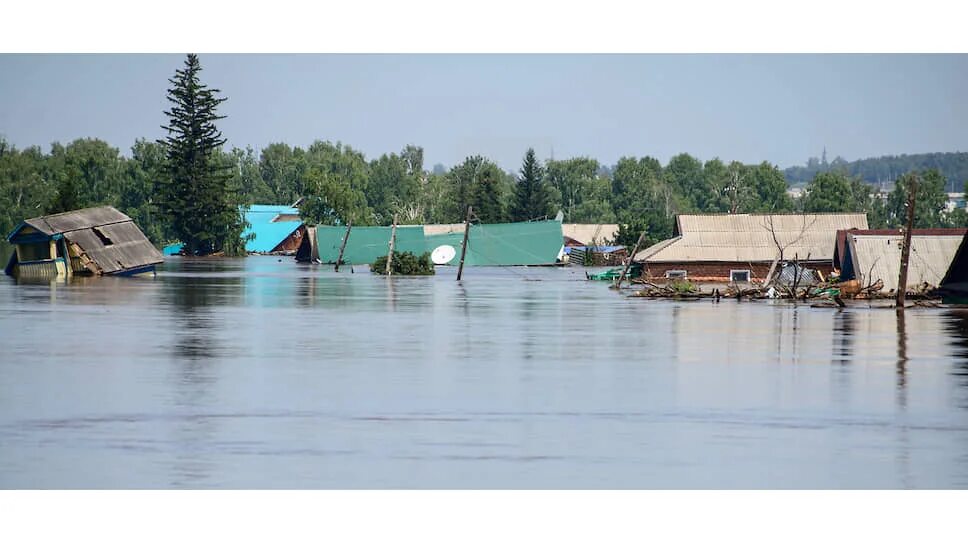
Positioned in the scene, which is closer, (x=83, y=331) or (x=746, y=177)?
(x=83, y=331)

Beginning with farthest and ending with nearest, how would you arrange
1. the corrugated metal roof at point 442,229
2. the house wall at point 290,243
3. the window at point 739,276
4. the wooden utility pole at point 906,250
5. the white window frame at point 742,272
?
the house wall at point 290,243
the corrugated metal roof at point 442,229
the window at point 739,276
the white window frame at point 742,272
the wooden utility pole at point 906,250

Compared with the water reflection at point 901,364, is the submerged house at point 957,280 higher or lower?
higher

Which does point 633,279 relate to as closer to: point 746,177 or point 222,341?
point 222,341

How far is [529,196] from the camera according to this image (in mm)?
113062

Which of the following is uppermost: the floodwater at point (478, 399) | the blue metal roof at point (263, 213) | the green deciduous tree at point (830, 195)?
the green deciduous tree at point (830, 195)

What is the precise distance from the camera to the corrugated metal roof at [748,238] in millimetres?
63719

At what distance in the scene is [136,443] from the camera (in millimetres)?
17297

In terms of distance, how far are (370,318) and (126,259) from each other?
1403 inches

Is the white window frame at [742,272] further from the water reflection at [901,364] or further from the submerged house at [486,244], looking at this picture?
the water reflection at [901,364]

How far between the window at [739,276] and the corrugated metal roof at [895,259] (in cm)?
1366

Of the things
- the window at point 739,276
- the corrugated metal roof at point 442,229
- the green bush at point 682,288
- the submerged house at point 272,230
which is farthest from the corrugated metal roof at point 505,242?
the green bush at point 682,288

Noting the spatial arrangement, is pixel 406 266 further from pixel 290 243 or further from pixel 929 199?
pixel 929 199

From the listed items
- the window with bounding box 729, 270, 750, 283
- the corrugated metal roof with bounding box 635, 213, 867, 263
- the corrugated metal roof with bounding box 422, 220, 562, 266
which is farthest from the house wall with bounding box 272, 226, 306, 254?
the window with bounding box 729, 270, 750, 283

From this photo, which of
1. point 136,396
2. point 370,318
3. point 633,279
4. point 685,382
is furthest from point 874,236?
point 136,396
